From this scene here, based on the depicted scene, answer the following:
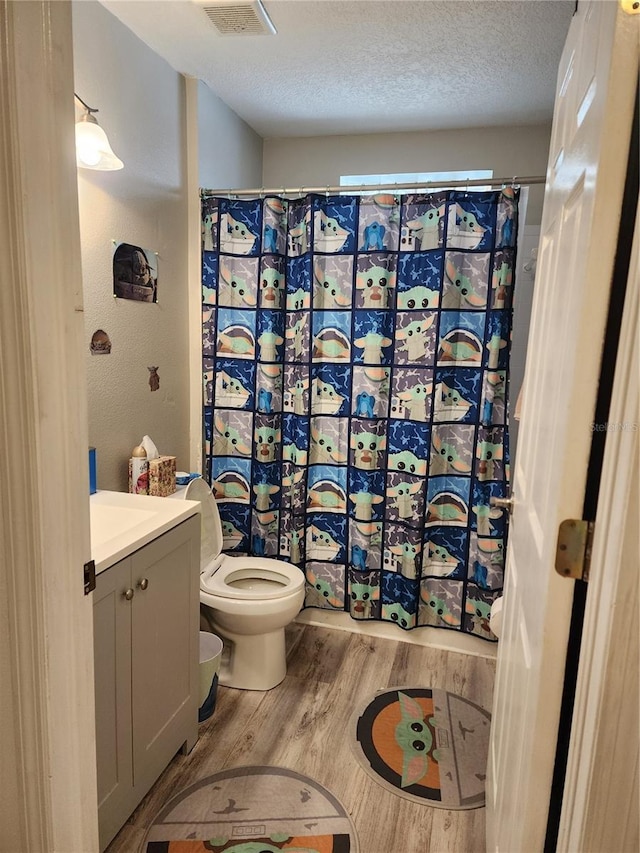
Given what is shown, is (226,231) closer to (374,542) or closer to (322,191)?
(322,191)

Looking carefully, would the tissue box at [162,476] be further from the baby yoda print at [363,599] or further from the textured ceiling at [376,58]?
the textured ceiling at [376,58]

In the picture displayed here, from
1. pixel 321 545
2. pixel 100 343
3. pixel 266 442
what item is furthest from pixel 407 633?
pixel 100 343

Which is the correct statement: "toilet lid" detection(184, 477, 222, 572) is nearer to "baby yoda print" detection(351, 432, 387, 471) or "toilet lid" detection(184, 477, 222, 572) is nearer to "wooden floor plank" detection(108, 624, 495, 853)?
"wooden floor plank" detection(108, 624, 495, 853)

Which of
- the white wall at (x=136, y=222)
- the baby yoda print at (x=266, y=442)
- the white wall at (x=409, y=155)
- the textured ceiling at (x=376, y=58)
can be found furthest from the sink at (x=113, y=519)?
the white wall at (x=409, y=155)

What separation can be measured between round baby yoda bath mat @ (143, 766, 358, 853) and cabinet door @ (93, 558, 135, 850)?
0.18 metres

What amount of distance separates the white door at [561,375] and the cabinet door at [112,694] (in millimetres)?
963

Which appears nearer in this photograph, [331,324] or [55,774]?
[55,774]

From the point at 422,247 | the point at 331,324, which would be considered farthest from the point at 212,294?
the point at 422,247

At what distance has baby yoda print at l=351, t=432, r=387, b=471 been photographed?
8.20 feet

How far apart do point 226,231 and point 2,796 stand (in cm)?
219

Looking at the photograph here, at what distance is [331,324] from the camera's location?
247cm

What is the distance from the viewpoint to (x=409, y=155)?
304cm

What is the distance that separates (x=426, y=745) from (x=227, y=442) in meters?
1.51

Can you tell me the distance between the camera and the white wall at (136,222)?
1920 millimetres
